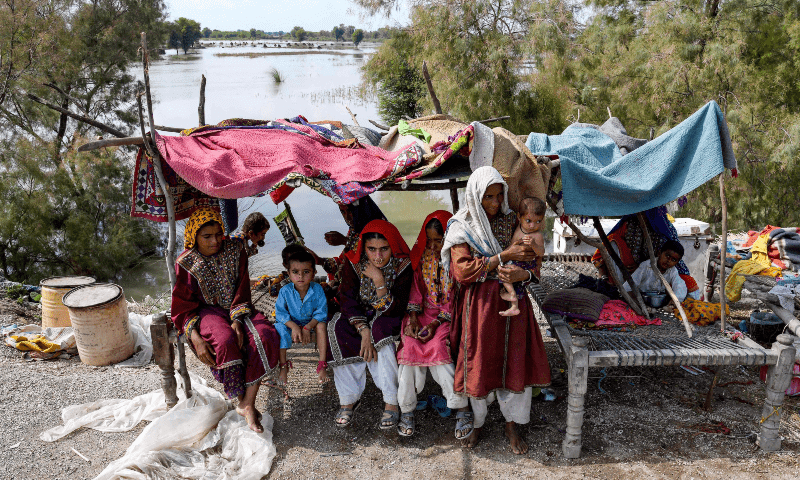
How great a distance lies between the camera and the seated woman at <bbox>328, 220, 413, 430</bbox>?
11.6 ft

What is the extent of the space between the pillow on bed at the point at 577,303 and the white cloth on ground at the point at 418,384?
1079 millimetres

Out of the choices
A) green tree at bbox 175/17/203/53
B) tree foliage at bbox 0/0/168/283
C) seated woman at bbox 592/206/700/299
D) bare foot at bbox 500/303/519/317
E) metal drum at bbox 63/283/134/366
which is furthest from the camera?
green tree at bbox 175/17/203/53

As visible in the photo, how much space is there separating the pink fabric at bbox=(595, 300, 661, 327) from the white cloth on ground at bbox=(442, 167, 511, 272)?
4.10 feet

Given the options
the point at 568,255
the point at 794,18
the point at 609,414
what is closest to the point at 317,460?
the point at 609,414

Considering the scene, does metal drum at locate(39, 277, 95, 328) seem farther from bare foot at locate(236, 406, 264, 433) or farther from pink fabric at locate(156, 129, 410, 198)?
bare foot at locate(236, 406, 264, 433)

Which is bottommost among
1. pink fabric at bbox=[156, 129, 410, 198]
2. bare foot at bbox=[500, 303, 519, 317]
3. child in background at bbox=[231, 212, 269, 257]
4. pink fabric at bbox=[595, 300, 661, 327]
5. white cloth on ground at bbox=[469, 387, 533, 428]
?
white cloth on ground at bbox=[469, 387, 533, 428]

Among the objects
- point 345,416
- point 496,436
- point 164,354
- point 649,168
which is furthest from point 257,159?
point 649,168

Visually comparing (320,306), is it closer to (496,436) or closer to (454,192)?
(496,436)

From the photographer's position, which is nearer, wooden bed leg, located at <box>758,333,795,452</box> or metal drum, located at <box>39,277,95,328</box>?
wooden bed leg, located at <box>758,333,795,452</box>

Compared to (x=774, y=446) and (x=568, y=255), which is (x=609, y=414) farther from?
(x=568, y=255)

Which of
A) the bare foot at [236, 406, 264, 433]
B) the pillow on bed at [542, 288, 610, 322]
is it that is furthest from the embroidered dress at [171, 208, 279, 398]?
the pillow on bed at [542, 288, 610, 322]

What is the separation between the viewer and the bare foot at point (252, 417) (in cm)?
345

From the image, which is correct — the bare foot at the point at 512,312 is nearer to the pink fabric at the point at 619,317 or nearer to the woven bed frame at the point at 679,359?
the woven bed frame at the point at 679,359

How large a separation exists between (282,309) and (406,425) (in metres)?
1.15
